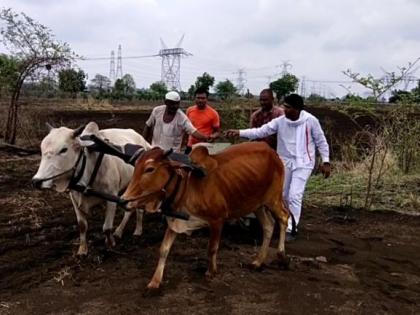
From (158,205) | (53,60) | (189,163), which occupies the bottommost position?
(158,205)

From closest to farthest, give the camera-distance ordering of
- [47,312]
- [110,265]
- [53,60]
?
[47,312], [110,265], [53,60]

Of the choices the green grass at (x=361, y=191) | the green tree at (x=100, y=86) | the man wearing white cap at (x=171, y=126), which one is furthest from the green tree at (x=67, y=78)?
the green tree at (x=100, y=86)

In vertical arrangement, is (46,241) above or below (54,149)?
below

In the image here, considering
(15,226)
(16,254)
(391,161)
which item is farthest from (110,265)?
(391,161)

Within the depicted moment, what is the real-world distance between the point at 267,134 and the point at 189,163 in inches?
83.3

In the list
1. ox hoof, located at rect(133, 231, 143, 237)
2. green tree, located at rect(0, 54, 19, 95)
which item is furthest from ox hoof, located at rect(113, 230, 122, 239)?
green tree, located at rect(0, 54, 19, 95)

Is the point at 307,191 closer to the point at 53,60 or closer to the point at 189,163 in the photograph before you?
the point at 189,163

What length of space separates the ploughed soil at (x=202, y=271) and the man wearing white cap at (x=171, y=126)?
1.10m

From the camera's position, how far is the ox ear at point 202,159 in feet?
16.4

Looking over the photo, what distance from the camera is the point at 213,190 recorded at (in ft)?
16.4

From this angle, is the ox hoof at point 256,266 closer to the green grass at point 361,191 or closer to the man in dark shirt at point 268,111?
the man in dark shirt at point 268,111

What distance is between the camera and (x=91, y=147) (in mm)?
5453

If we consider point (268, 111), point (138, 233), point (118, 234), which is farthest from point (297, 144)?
point (118, 234)

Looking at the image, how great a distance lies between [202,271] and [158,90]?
47810 millimetres
